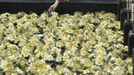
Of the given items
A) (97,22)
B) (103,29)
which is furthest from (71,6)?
(103,29)

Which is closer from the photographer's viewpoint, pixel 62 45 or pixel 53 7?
pixel 62 45

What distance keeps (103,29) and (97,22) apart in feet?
1.80

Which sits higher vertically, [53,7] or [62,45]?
[53,7]

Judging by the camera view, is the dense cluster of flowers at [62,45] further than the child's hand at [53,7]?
No

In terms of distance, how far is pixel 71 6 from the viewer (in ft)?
24.9

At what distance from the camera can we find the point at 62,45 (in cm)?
559

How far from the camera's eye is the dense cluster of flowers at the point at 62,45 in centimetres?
479

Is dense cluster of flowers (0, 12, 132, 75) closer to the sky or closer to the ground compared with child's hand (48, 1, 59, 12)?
closer to the ground

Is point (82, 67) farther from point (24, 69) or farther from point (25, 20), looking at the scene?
point (25, 20)

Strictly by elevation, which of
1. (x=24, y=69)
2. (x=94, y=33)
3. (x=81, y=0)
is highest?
(x=81, y=0)

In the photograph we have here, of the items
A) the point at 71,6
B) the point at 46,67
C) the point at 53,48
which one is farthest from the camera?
the point at 71,6

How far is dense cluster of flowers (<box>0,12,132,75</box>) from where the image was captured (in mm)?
4789

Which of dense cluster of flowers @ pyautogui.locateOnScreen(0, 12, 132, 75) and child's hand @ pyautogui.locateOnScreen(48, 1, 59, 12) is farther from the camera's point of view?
child's hand @ pyautogui.locateOnScreen(48, 1, 59, 12)

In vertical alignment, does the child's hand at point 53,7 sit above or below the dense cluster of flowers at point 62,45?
above
